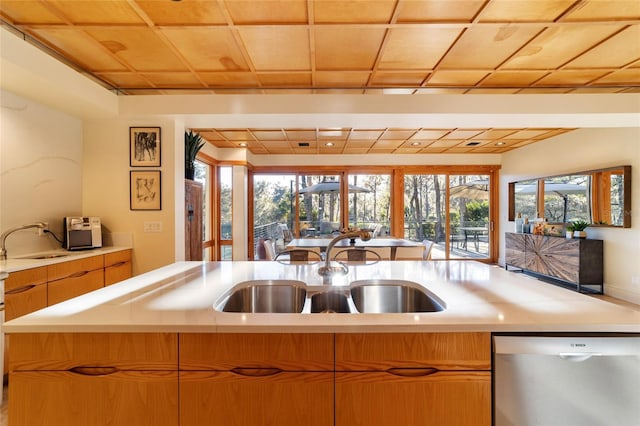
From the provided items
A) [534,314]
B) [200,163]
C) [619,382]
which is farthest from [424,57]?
[200,163]

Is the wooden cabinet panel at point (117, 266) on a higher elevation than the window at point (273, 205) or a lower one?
lower

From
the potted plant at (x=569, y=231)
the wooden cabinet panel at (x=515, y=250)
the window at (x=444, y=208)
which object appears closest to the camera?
the potted plant at (x=569, y=231)

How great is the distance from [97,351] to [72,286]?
2140 millimetres

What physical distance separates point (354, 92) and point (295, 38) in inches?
45.7

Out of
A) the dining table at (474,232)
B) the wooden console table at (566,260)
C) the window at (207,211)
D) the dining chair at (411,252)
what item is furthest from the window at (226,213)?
the wooden console table at (566,260)

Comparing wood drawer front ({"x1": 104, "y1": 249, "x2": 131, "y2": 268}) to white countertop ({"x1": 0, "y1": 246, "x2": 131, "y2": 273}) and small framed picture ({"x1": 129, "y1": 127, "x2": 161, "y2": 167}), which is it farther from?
small framed picture ({"x1": 129, "y1": 127, "x2": 161, "y2": 167})

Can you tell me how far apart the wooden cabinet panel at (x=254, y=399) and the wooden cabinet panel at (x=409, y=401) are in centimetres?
7

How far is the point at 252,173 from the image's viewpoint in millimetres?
7113

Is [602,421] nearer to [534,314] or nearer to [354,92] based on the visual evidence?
[534,314]

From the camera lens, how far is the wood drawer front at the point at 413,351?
0.98 meters

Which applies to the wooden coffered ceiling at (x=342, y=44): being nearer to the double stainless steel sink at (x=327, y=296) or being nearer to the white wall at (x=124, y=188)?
the white wall at (x=124, y=188)

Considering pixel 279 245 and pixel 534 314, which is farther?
pixel 279 245

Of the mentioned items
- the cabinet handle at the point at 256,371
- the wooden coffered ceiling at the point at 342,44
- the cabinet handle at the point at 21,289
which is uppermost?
the wooden coffered ceiling at the point at 342,44

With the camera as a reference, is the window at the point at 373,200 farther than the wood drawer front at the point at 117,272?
Yes
